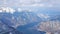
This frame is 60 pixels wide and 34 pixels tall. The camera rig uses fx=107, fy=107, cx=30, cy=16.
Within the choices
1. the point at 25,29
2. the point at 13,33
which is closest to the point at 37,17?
the point at 25,29

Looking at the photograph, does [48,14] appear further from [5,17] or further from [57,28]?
[5,17]

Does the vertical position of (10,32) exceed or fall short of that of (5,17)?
it falls short

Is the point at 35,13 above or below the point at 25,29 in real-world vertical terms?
above

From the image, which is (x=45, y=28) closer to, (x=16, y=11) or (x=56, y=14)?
(x=56, y=14)

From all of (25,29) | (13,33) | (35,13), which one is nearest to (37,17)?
(35,13)

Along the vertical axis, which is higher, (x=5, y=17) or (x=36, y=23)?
(x=5, y=17)

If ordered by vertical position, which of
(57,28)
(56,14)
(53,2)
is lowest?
(57,28)

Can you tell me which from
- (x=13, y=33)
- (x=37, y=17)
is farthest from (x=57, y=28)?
(x=13, y=33)

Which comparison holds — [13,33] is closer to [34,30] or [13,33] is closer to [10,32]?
[10,32]
